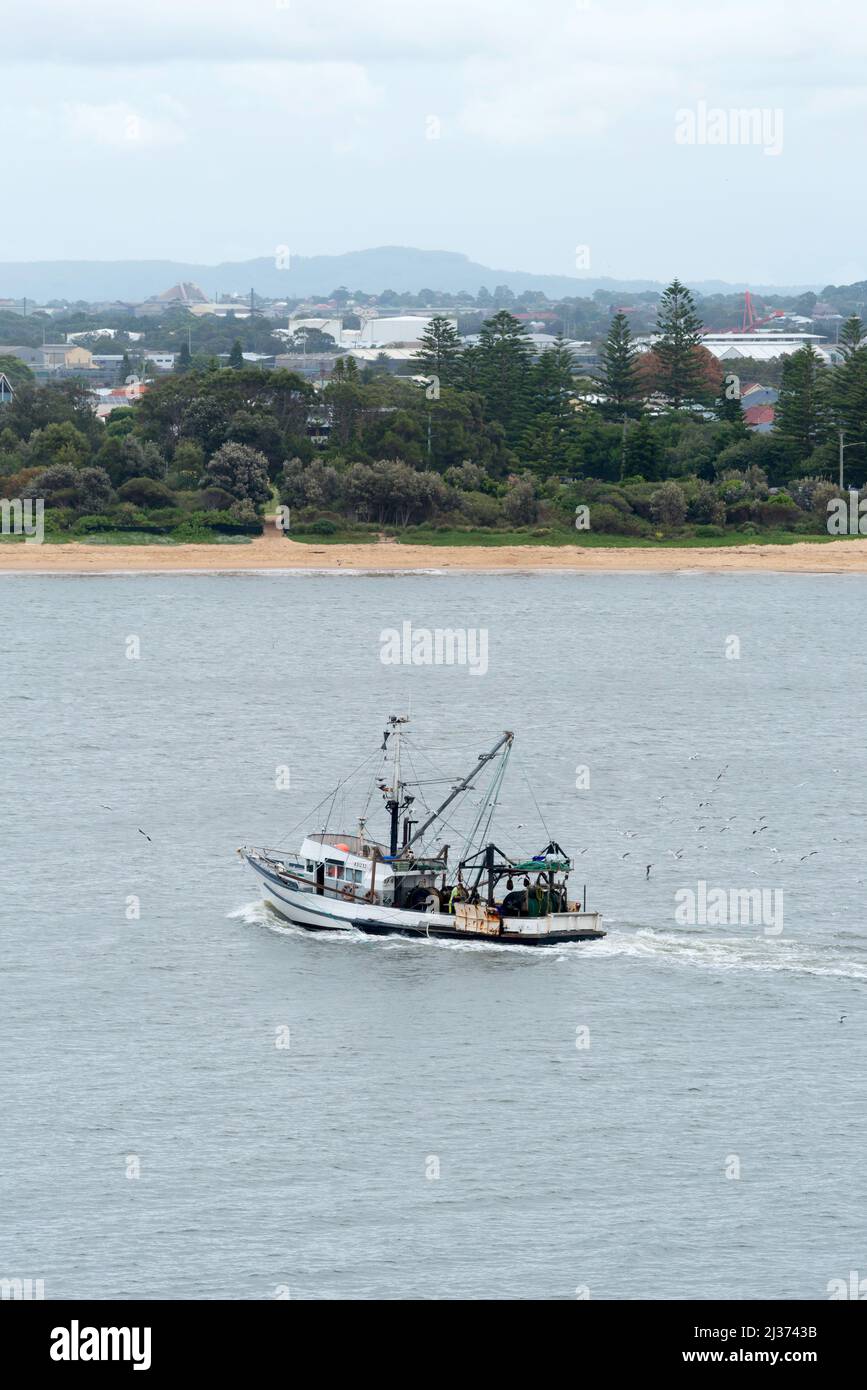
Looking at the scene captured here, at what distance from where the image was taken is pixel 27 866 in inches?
2238

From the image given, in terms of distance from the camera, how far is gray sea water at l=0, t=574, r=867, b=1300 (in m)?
Answer: 35.1

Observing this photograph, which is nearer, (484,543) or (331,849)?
(331,849)

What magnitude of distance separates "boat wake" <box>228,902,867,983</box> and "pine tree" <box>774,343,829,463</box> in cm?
8515

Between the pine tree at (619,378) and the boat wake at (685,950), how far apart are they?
91.9m

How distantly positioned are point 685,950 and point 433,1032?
24.2 ft

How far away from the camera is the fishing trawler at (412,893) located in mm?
49406

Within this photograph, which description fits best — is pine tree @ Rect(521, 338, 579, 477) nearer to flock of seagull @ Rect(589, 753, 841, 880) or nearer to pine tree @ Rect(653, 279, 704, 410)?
pine tree @ Rect(653, 279, 704, 410)

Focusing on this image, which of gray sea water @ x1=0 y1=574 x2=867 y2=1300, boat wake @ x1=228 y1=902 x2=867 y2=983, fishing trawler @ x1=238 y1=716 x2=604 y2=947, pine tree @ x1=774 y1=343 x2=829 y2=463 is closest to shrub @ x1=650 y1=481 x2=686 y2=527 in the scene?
pine tree @ x1=774 y1=343 x2=829 y2=463

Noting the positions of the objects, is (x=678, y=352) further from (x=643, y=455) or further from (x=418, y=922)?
(x=418, y=922)

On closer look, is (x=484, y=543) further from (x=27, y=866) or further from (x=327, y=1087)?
(x=327, y=1087)

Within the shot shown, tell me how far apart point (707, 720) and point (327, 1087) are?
39.7m

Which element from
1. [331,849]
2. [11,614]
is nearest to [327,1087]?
[331,849]

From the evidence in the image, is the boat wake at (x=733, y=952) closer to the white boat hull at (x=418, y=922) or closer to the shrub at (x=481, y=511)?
the white boat hull at (x=418, y=922)

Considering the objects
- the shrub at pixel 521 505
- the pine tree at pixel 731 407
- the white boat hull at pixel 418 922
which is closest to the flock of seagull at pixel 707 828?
the white boat hull at pixel 418 922
